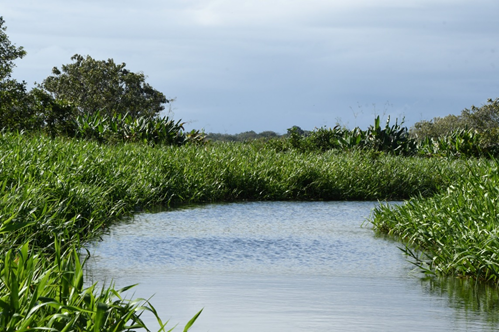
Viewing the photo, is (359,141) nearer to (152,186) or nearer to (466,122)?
(152,186)

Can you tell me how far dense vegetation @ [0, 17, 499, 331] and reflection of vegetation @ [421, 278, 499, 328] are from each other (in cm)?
14

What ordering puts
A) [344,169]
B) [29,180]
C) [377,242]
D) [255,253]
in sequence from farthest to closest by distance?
1. [344,169]
2. [377,242]
3. [29,180]
4. [255,253]

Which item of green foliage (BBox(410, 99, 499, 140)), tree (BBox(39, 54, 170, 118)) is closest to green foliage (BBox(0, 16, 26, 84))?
tree (BBox(39, 54, 170, 118))

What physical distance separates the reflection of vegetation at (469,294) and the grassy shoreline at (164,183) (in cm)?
15

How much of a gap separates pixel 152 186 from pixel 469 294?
746 centimetres

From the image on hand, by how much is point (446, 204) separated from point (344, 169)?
718 cm

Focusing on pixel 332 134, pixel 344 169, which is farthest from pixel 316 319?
pixel 332 134

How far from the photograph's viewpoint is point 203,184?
40.3 ft

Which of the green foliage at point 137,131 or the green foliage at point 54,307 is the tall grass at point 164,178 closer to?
the green foliage at point 54,307

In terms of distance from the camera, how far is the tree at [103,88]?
38969 mm

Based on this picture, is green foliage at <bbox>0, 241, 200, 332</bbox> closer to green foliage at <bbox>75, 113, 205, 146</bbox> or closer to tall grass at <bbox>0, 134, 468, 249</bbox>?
tall grass at <bbox>0, 134, 468, 249</bbox>

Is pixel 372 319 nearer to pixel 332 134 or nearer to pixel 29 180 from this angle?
pixel 29 180

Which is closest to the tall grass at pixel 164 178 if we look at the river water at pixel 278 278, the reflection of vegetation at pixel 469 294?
the river water at pixel 278 278

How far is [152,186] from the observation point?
1145cm
